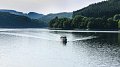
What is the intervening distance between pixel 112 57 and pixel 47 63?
1891 centimetres

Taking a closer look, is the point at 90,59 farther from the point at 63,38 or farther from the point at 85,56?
the point at 63,38

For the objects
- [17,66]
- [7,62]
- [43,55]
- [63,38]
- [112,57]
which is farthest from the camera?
[63,38]

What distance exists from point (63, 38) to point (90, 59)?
5759 cm

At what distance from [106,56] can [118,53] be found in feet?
22.0

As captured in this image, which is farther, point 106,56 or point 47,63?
point 106,56

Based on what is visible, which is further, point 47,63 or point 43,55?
point 43,55

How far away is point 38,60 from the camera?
80.9 m

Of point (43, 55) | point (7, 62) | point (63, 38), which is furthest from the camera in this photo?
point (63, 38)

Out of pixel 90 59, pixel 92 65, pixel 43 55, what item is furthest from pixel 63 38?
pixel 92 65

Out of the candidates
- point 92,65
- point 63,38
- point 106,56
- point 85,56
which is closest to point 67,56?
point 85,56

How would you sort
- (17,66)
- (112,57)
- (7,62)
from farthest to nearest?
(112,57)
(7,62)
(17,66)

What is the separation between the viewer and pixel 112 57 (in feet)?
277

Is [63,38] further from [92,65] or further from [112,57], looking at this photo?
[92,65]

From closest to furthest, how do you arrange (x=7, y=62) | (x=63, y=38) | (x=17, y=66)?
1. (x=17, y=66)
2. (x=7, y=62)
3. (x=63, y=38)
